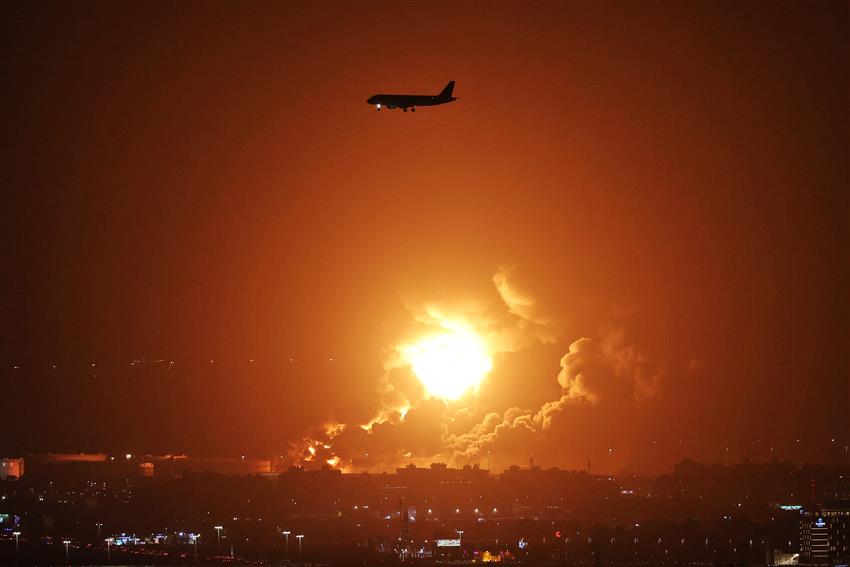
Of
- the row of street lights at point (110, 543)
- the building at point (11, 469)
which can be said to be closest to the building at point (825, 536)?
the row of street lights at point (110, 543)

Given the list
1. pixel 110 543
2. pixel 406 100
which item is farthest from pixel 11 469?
pixel 406 100

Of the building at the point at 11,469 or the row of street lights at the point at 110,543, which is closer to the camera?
the row of street lights at the point at 110,543

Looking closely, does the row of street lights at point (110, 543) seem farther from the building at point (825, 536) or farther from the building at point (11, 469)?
the building at point (825, 536)

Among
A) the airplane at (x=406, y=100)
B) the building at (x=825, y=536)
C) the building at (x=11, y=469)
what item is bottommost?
the building at (x=825, y=536)

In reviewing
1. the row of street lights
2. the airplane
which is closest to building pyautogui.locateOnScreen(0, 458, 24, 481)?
the row of street lights

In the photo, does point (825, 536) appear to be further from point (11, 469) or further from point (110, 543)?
point (11, 469)

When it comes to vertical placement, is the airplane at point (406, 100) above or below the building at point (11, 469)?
above

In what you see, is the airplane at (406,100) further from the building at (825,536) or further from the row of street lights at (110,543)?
the building at (825,536)
